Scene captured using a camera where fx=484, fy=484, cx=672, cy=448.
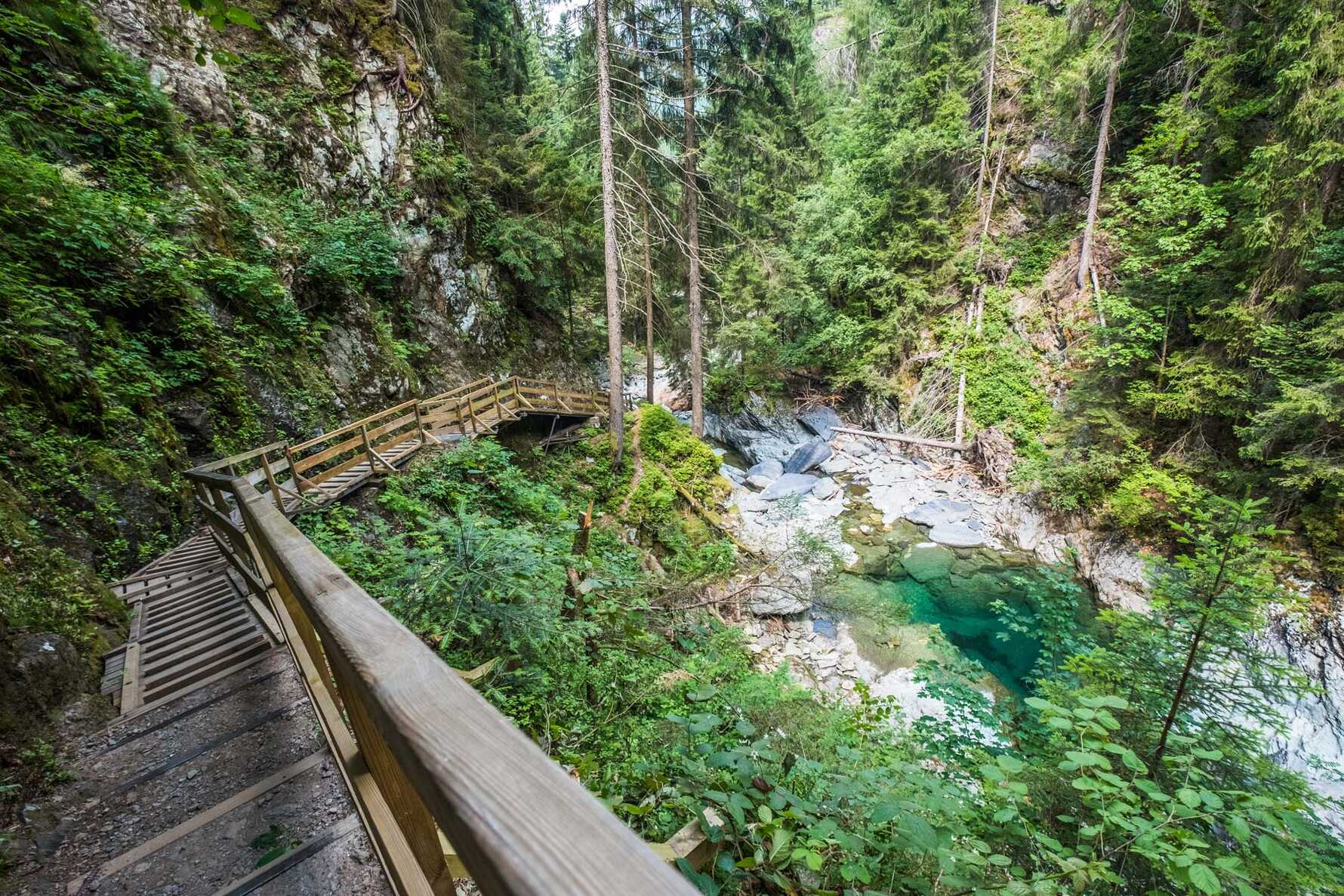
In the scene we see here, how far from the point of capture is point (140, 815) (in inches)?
85.4

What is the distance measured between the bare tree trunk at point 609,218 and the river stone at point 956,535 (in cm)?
726

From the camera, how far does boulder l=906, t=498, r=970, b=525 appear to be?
11250 mm

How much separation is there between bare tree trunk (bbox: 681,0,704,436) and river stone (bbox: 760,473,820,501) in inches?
101

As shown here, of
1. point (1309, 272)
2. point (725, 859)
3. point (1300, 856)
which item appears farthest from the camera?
point (1309, 272)

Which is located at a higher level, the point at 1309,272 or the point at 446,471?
the point at 1309,272

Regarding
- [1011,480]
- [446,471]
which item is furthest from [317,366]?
[1011,480]

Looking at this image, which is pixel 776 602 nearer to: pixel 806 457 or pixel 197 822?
pixel 806 457

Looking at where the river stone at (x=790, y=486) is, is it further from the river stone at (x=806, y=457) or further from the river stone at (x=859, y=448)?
the river stone at (x=859, y=448)

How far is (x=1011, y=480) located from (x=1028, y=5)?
13.8 meters

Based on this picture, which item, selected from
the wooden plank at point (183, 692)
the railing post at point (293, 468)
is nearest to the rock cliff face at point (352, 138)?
the railing post at point (293, 468)

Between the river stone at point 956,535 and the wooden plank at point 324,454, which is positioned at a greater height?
the wooden plank at point 324,454

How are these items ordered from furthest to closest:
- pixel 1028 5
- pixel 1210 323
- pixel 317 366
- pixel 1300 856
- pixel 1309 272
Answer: pixel 1028 5, pixel 317 366, pixel 1210 323, pixel 1309 272, pixel 1300 856

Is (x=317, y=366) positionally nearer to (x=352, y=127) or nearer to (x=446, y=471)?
(x=446, y=471)

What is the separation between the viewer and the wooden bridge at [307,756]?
0.45 m
